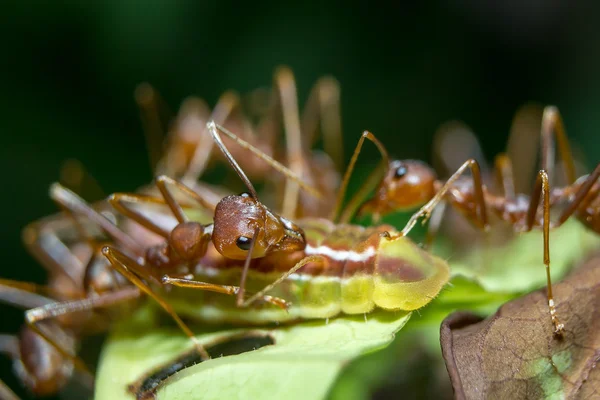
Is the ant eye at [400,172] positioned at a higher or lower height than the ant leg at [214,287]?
higher

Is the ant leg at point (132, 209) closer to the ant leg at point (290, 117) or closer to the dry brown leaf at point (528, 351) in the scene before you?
the dry brown leaf at point (528, 351)

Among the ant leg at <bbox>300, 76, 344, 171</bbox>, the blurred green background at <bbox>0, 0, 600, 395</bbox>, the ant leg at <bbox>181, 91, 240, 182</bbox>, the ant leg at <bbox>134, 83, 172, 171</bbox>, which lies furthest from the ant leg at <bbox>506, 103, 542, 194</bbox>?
the ant leg at <bbox>134, 83, 172, 171</bbox>

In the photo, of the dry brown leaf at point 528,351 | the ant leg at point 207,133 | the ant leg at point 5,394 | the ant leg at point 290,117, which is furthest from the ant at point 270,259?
the ant leg at point 290,117

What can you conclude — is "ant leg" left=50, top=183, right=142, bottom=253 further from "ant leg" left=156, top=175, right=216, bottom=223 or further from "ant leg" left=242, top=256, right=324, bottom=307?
"ant leg" left=242, top=256, right=324, bottom=307

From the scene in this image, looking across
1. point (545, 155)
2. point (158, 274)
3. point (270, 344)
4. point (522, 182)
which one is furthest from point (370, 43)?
point (270, 344)

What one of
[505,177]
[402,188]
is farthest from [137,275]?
[505,177]
